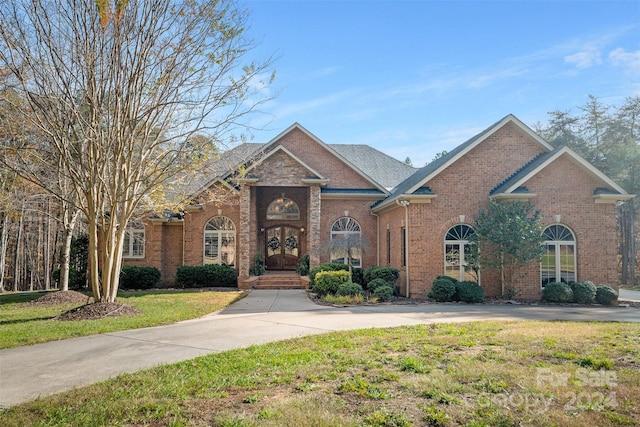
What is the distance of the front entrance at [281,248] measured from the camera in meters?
23.9

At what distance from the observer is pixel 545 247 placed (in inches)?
639

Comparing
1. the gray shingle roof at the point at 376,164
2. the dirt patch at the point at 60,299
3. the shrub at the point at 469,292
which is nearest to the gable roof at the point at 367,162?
the gray shingle roof at the point at 376,164

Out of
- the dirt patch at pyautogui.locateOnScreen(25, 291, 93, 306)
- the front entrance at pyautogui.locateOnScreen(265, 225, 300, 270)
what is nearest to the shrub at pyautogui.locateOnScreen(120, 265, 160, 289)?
the dirt patch at pyautogui.locateOnScreen(25, 291, 93, 306)

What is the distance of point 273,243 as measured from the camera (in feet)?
78.5

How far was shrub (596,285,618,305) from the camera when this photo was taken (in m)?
15.1

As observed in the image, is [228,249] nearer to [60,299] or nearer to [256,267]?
[256,267]

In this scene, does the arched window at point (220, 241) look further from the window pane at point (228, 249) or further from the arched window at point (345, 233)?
the arched window at point (345, 233)

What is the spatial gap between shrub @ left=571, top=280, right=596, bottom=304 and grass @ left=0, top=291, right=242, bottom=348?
39.2ft

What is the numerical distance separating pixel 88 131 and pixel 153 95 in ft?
6.06

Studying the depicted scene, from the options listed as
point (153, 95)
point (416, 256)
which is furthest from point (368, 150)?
point (153, 95)

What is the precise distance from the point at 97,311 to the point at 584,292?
50.1 feet

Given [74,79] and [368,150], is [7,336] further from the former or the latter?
[368,150]

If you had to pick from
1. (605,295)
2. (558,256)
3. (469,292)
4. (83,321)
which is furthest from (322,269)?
(605,295)

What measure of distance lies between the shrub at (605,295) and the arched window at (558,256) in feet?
3.36
